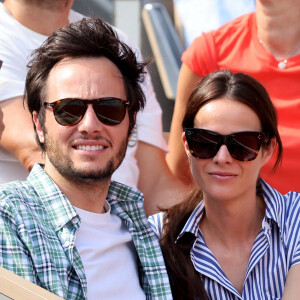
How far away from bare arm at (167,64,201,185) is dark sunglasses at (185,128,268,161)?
49cm

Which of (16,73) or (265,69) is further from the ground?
(265,69)

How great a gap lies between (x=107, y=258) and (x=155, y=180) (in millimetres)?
659

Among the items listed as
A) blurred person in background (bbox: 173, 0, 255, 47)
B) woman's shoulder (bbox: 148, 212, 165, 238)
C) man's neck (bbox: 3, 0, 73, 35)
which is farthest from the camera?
blurred person in background (bbox: 173, 0, 255, 47)

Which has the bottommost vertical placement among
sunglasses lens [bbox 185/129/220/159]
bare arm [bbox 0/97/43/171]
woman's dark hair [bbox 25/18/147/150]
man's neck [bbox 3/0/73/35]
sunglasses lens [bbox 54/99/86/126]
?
bare arm [bbox 0/97/43/171]

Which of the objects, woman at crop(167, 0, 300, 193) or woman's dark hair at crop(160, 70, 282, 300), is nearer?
woman's dark hair at crop(160, 70, 282, 300)

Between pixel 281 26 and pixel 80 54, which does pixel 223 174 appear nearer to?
pixel 80 54

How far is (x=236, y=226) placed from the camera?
63.8 inches

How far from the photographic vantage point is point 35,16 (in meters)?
1.93

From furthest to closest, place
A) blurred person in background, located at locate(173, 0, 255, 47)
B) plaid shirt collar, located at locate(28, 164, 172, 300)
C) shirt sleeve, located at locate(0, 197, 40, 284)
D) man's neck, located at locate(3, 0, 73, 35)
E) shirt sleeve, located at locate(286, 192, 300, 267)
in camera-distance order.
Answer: blurred person in background, located at locate(173, 0, 255, 47), man's neck, located at locate(3, 0, 73, 35), shirt sleeve, located at locate(286, 192, 300, 267), plaid shirt collar, located at locate(28, 164, 172, 300), shirt sleeve, located at locate(0, 197, 40, 284)

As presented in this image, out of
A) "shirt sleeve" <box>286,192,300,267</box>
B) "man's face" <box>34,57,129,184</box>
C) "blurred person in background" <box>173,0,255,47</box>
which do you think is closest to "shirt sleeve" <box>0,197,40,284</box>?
"man's face" <box>34,57,129,184</box>

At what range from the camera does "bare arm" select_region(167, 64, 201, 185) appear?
2076mm

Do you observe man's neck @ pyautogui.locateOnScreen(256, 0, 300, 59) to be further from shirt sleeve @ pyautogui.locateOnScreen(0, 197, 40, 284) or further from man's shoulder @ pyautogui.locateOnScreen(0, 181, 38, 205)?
shirt sleeve @ pyautogui.locateOnScreen(0, 197, 40, 284)

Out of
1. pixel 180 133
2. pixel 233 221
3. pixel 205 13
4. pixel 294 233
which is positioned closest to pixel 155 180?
pixel 180 133

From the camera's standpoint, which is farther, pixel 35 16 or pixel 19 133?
pixel 35 16
